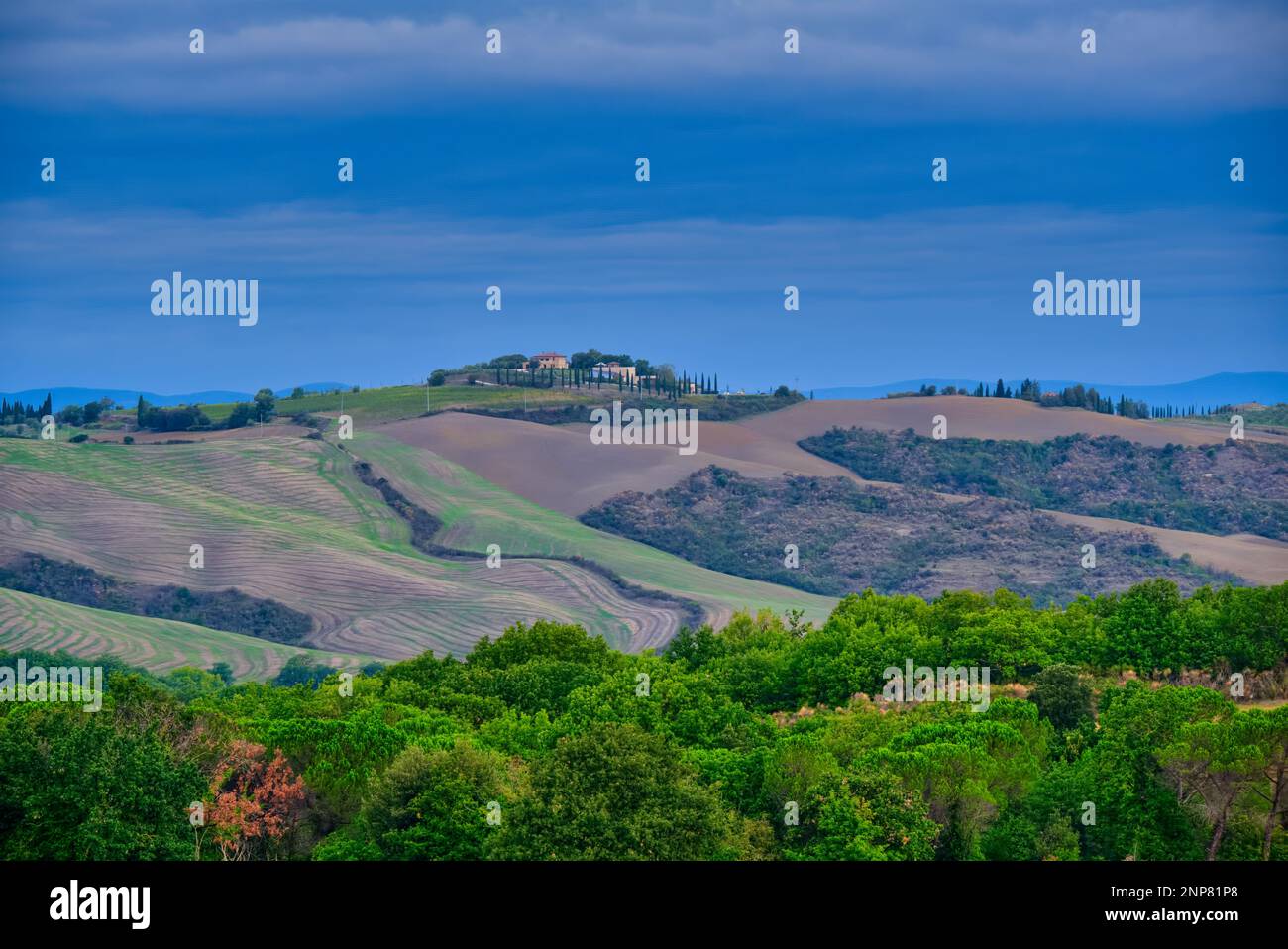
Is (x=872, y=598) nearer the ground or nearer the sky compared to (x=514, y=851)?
nearer the sky
